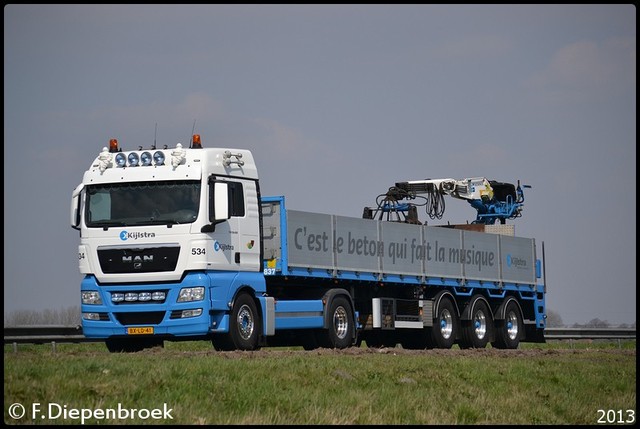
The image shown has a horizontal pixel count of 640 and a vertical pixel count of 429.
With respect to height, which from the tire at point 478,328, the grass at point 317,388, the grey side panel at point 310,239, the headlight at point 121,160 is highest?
the headlight at point 121,160

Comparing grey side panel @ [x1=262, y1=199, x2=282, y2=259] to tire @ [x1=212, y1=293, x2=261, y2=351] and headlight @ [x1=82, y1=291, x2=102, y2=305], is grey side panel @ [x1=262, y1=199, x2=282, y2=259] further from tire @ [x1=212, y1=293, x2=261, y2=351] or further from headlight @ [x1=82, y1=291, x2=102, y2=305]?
headlight @ [x1=82, y1=291, x2=102, y2=305]

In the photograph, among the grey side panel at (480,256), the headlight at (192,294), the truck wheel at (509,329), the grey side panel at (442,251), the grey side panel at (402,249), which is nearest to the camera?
the headlight at (192,294)

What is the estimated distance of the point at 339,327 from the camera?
27500 millimetres

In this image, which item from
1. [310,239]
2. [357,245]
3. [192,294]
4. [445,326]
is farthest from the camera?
[445,326]

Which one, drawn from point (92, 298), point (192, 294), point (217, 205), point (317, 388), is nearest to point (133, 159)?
point (217, 205)

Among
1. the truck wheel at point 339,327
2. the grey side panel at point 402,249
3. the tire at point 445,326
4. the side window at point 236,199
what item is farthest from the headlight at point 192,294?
the tire at point 445,326

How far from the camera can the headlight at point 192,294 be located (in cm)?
2267

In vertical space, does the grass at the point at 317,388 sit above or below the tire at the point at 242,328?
below

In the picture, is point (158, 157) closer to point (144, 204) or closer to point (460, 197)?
point (144, 204)

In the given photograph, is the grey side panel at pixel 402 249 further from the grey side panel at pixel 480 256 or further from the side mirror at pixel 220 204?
the side mirror at pixel 220 204

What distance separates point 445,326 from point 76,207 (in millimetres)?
11474

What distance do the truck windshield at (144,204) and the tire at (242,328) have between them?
6.79 ft

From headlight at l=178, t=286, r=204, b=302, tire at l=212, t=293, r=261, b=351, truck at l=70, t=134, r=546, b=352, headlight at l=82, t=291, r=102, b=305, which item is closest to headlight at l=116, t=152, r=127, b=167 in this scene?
truck at l=70, t=134, r=546, b=352

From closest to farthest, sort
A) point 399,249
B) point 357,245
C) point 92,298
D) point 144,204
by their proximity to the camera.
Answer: point 144,204
point 92,298
point 357,245
point 399,249
